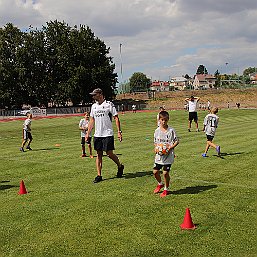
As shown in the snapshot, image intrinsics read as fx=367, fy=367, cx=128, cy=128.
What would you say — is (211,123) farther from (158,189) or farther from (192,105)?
(192,105)

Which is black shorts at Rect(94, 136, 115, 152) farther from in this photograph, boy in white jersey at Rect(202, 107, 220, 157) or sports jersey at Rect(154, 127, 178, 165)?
boy in white jersey at Rect(202, 107, 220, 157)

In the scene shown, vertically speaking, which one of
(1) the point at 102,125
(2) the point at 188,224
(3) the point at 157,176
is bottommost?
(2) the point at 188,224

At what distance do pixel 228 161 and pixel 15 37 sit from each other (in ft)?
247

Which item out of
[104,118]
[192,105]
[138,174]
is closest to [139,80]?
[192,105]

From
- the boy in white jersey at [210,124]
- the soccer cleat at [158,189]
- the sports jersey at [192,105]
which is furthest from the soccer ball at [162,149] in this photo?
the sports jersey at [192,105]

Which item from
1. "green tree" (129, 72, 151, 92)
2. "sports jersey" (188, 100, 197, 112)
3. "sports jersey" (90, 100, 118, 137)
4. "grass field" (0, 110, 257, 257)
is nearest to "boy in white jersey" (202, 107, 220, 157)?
"grass field" (0, 110, 257, 257)

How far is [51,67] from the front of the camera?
81188 mm

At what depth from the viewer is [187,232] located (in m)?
5.60

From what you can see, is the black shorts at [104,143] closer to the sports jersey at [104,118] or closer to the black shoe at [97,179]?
the sports jersey at [104,118]

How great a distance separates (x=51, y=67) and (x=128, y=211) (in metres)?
77.9

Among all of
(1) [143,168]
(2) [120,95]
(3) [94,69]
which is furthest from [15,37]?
(1) [143,168]

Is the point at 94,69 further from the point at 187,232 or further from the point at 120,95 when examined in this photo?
the point at 187,232

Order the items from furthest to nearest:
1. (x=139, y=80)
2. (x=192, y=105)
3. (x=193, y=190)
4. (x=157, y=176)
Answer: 1. (x=139, y=80)
2. (x=192, y=105)
3. (x=193, y=190)
4. (x=157, y=176)

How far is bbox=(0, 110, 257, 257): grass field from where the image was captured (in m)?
5.16
